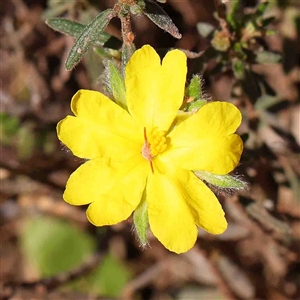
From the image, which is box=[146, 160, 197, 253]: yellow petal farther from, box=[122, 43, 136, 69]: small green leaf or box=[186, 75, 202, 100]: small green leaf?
box=[122, 43, 136, 69]: small green leaf

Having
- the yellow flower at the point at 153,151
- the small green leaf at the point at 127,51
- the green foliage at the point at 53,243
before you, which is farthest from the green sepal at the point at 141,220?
the green foliage at the point at 53,243

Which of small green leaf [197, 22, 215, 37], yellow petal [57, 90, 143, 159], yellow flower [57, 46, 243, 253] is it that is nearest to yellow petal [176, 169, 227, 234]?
yellow flower [57, 46, 243, 253]

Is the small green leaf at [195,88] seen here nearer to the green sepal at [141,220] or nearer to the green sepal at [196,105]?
the green sepal at [196,105]

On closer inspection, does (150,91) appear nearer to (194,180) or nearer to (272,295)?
(194,180)

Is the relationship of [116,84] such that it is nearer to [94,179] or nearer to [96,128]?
[96,128]

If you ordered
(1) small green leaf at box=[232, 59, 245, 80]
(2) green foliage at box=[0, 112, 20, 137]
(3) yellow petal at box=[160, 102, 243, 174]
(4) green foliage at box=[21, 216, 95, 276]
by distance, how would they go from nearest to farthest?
(3) yellow petal at box=[160, 102, 243, 174], (1) small green leaf at box=[232, 59, 245, 80], (2) green foliage at box=[0, 112, 20, 137], (4) green foliage at box=[21, 216, 95, 276]

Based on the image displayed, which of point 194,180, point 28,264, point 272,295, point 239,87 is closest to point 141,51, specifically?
point 194,180

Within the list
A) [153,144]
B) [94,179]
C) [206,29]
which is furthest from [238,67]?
[94,179]
